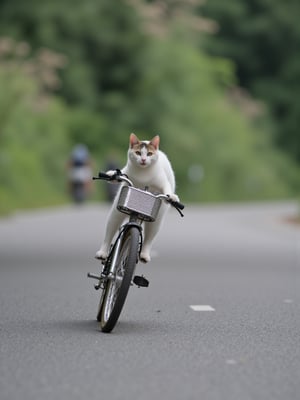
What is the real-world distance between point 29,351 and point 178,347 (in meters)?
1.07

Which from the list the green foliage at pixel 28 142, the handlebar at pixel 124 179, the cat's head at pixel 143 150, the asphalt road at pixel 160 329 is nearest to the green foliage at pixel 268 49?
the green foliage at pixel 28 142

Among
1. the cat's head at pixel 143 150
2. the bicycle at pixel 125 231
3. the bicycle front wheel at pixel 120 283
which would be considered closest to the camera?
the bicycle front wheel at pixel 120 283

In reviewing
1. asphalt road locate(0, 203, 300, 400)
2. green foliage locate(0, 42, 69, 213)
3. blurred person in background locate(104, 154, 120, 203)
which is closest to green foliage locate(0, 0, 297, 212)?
green foliage locate(0, 42, 69, 213)

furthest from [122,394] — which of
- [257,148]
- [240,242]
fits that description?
[257,148]

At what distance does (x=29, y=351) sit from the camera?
8117 millimetres

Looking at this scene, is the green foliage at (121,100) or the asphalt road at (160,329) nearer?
the asphalt road at (160,329)

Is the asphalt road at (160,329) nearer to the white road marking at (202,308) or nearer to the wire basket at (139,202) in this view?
the white road marking at (202,308)

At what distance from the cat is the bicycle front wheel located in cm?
31

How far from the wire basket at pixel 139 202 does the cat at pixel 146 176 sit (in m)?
0.16

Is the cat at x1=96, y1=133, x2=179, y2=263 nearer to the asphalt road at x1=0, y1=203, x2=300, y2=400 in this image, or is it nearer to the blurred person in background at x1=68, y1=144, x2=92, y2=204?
the asphalt road at x1=0, y1=203, x2=300, y2=400

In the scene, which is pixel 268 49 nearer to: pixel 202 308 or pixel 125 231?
pixel 202 308

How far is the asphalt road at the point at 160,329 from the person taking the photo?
271 inches

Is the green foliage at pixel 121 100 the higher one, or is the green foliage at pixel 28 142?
the green foliage at pixel 121 100

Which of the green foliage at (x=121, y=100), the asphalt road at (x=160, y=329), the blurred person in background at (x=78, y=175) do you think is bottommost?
the asphalt road at (x=160, y=329)
